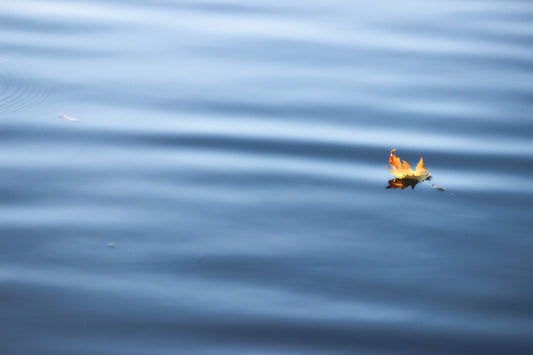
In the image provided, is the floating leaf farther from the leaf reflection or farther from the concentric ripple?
the concentric ripple

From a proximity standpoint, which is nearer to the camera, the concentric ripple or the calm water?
the calm water

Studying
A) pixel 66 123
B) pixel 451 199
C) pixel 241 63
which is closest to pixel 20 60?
pixel 66 123

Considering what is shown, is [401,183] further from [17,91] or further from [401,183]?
[17,91]

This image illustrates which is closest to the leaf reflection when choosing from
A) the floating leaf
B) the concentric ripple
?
the floating leaf

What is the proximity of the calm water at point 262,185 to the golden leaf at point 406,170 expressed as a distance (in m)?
0.04

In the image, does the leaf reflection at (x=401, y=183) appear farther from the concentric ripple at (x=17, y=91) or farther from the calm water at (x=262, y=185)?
the concentric ripple at (x=17, y=91)

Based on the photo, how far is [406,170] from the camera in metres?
1.65

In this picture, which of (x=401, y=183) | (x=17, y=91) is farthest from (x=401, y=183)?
(x=17, y=91)

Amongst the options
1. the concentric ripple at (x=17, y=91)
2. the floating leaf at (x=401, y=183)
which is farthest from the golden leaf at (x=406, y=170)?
the concentric ripple at (x=17, y=91)

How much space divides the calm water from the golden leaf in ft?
0.14

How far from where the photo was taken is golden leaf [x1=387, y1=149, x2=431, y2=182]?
1642 millimetres

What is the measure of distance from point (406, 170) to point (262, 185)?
41cm

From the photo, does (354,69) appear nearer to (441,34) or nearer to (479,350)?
(441,34)

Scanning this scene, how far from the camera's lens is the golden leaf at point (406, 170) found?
1.64 m
